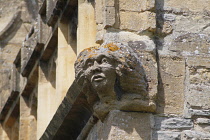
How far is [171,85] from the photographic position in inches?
425

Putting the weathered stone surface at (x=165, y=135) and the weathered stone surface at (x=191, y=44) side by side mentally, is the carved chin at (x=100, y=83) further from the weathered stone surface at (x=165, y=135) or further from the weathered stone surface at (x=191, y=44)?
the weathered stone surface at (x=191, y=44)

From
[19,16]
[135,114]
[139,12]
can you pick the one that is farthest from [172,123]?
[19,16]

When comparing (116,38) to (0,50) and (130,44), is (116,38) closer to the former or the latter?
(130,44)

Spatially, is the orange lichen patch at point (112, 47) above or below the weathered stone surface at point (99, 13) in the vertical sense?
below

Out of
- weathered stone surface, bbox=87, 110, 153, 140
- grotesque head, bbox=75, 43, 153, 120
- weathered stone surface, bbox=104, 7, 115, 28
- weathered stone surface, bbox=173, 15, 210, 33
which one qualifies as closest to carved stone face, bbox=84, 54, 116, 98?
grotesque head, bbox=75, 43, 153, 120

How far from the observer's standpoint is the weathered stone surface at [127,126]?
10.5 metres

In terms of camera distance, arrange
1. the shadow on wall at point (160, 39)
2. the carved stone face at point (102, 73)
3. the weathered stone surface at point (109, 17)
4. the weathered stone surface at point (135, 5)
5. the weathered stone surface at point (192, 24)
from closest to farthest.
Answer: the carved stone face at point (102, 73) < the shadow on wall at point (160, 39) < the weathered stone surface at point (109, 17) < the weathered stone surface at point (135, 5) < the weathered stone surface at point (192, 24)

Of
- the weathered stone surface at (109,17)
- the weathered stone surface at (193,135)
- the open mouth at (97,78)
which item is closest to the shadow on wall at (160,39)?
the weathered stone surface at (193,135)

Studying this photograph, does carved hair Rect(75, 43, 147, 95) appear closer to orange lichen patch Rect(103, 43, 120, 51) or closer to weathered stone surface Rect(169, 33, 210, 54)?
orange lichen patch Rect(103, 43, 120, 51)

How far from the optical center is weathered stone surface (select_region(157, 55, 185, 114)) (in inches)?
422

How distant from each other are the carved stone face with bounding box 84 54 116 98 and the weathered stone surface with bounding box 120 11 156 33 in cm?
48

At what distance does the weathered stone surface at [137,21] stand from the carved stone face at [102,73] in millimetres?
480

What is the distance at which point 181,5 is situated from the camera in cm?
1116

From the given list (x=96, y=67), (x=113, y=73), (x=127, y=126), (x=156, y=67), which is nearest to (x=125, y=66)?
(x=113, y=73)
